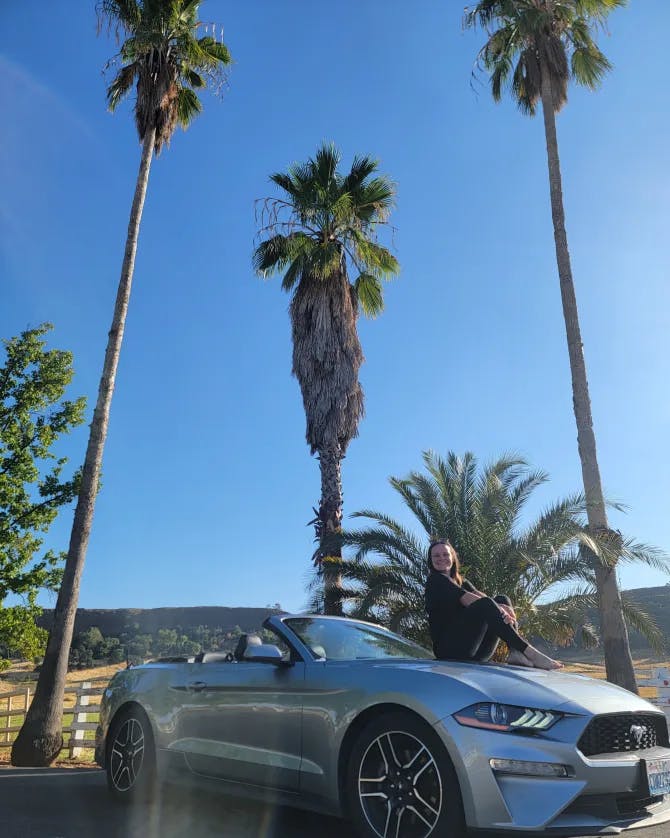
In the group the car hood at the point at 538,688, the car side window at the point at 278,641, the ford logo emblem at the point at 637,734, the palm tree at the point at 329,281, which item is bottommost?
the ford logo emblem at the point at 637,734

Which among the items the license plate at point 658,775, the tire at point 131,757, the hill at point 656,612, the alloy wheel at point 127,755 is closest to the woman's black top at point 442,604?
the license plate at point 658,775

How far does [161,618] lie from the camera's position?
141 ft

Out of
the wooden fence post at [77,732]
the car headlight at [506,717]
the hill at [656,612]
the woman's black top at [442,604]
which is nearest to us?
the car headlight at [506,717]

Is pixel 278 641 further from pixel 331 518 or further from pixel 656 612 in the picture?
pixel 656 612

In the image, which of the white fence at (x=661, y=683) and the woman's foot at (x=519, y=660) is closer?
the woman's foot at (x=519, y=660)

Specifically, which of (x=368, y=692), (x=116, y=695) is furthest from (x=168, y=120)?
(x=368, y=692)

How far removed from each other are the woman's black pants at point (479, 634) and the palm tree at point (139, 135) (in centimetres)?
961

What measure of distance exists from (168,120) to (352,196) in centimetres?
516

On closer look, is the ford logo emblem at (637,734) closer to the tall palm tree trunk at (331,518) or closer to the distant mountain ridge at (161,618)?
the tall palm tree trunk at (331,518)

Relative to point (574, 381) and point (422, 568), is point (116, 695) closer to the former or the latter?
point (422, 568)

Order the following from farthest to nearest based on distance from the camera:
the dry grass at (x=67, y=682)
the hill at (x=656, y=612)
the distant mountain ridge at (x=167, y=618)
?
the distant mountain ridge at (x=167, y=618)
the hill at (x=656, y=612)
the dry grass at (x=67, y=682)

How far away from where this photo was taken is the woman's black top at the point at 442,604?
→ 5121 millimetres

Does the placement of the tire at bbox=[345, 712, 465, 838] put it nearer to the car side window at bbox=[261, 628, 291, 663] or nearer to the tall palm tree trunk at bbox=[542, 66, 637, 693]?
the car side window at bbox=[261, 628, 291, 663]

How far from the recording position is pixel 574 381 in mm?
14945
